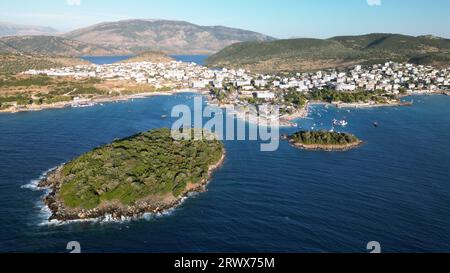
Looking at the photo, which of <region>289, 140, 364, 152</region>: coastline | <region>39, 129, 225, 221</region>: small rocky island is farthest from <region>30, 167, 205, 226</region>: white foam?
<region>289, 140, 364, 152</region>: coastline

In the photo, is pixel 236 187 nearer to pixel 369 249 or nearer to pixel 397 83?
pixel 369 249

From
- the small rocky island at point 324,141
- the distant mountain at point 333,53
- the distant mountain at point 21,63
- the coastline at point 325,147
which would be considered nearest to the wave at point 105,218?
the coastline at point 325,147

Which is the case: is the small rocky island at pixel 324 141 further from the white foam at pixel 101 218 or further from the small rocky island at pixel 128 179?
the white foam at pixel 101 218

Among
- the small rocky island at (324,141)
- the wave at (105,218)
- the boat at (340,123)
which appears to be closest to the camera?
the wave at (105,218)

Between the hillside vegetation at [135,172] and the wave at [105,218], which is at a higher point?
the hillside vegetation at [135,172]

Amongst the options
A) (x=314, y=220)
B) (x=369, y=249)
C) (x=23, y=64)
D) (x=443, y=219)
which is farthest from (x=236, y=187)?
(x=23, y=64)
